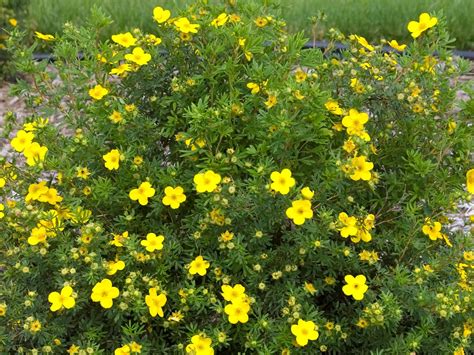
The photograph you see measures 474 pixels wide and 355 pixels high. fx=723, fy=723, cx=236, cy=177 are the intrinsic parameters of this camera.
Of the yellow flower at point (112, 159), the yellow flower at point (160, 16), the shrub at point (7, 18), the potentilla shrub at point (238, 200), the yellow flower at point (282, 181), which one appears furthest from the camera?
the shrub at point (7, 18)

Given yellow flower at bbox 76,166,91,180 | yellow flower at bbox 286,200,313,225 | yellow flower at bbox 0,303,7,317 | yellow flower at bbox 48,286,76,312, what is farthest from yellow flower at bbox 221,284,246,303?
yellow flower at bbox 0,303,7,317

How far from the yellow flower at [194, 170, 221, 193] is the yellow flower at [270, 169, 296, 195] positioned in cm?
16

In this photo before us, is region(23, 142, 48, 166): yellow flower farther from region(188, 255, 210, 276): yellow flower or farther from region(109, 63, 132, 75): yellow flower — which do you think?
region(188, 255, 210, 276): yellow flower

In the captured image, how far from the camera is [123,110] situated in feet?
7.25

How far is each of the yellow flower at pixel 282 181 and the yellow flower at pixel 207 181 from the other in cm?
16

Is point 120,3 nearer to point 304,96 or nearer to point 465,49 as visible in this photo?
point 465,49

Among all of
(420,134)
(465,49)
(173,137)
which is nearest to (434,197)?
(420,134)

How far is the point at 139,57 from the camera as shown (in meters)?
2.25

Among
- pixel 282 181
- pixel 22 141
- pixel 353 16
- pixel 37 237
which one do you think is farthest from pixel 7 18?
pixel 282 181

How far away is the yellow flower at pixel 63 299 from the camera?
2.03 m

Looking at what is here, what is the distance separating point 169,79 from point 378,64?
2.29 ft

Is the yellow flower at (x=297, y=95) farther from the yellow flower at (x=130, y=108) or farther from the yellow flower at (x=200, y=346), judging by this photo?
the yellow flower at (x=200, y=346)

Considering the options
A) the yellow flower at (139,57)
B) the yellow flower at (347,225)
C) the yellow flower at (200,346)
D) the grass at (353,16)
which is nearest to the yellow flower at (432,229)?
the yellow flower at (347,225)

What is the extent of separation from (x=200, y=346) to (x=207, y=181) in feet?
1.52
